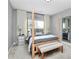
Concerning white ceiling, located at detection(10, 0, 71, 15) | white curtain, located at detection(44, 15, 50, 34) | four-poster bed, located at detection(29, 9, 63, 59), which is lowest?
four-poster bed, located at detection(29, 9, 63, 59)

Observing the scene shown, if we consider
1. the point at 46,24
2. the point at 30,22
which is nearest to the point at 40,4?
the point at 30,22

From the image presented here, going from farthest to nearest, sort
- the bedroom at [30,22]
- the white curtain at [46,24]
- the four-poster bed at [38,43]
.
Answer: the white curtain at [46,24] < the bedroom at [30,22] < the four-poster bed at [38,43]

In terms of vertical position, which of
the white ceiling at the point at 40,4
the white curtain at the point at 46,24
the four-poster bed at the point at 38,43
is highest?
the white ceiling at the point at 40,4

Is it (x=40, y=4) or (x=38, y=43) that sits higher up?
(x=40, y=4)

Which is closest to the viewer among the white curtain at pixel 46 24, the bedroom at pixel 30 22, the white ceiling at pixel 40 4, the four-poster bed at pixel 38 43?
the four-poster bed at pixel 38 43

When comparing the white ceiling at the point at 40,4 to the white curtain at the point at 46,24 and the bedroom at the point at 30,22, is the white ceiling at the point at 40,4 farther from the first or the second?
the white curtain at the point at 46,24

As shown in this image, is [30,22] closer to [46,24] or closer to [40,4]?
[46,24]

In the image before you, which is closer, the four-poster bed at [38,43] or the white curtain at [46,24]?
the four-poster bed at [38,43]

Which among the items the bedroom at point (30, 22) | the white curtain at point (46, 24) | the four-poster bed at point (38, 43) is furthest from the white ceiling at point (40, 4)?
the white curtain at point (46, 24)

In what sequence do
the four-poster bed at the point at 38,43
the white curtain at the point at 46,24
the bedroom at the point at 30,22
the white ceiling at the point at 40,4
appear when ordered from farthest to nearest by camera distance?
1. the white curtain at the point at 46,24
2. the bedroom at the point at 30,22
3. the white ceiling at the point at 40,4
4. the four-poster bed at the point at 38,43

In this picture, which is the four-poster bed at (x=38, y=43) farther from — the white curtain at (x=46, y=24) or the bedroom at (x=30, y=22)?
the white curtain at (x=46, y=24)

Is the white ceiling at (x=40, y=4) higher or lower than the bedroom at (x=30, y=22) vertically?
higher

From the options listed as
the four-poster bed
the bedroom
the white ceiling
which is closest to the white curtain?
the bedroom

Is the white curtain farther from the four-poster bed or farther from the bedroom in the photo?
the four-poster bed
